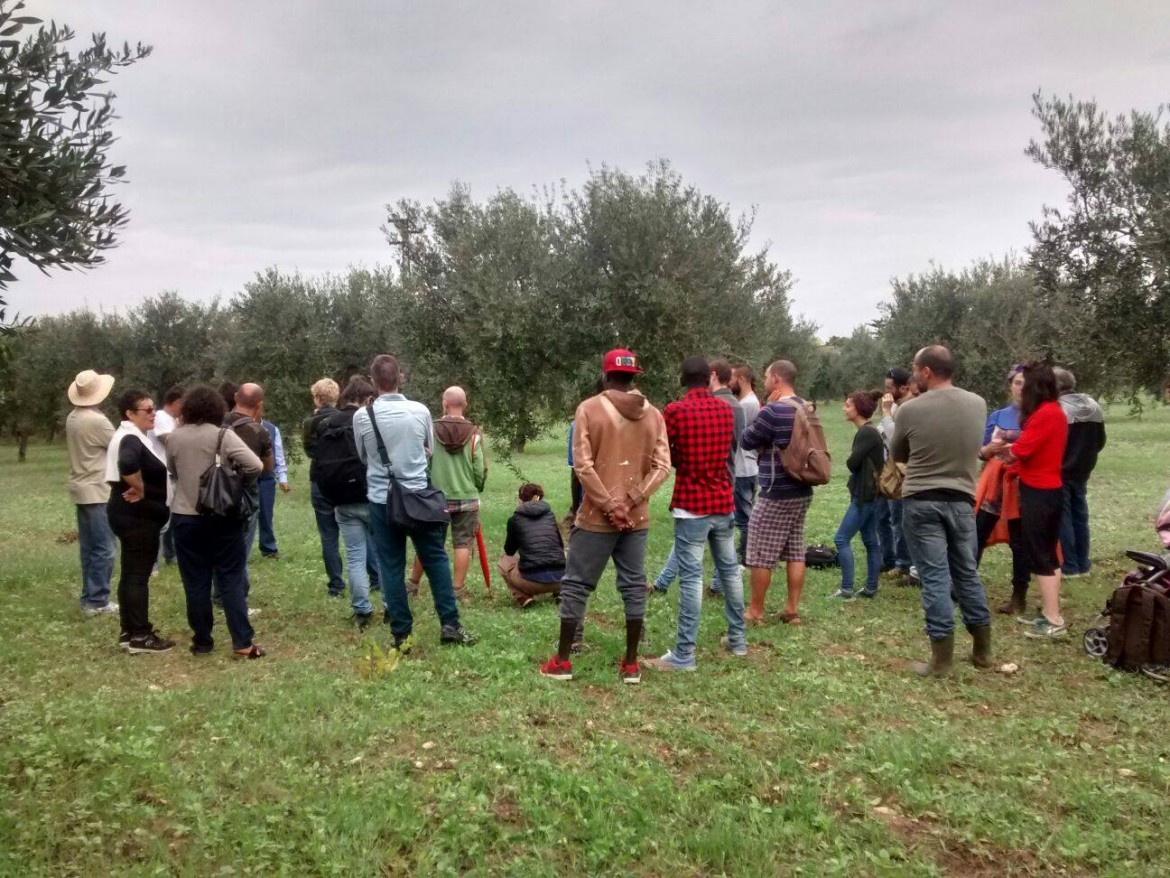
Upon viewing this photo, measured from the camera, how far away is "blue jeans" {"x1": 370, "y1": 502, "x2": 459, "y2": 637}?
6355mm

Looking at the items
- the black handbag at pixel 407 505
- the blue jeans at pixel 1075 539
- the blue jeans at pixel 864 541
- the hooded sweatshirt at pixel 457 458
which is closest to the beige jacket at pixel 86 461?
the hooded sweatshirt at pixel 457 458

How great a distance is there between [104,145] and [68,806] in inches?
195

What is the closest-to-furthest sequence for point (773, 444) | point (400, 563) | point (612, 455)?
point (612, 455), point (400, 563), point (773, 444)

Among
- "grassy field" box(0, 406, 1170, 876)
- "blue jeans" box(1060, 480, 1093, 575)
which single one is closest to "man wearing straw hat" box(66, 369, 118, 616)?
"grassy field" box(0, 406, 1170, 876)

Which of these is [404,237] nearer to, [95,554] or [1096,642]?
[95,554]

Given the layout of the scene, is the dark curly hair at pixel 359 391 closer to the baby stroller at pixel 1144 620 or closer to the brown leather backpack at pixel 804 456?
the brown leather backpack at pixel 804 456

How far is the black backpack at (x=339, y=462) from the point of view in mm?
7430

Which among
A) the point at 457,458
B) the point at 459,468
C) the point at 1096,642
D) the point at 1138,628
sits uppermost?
the point at 457,458

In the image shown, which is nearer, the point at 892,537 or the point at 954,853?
the point at 954,853

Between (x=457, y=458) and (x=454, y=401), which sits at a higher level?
(x=454, y=401)

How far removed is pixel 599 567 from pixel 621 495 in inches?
22.4

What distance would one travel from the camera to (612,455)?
5.61m

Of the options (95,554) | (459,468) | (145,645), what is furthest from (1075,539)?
(95,554)

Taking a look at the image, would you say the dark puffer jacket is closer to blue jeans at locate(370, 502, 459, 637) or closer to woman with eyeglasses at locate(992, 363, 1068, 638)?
blue jeans at locate(370, 502, 459, 637)
